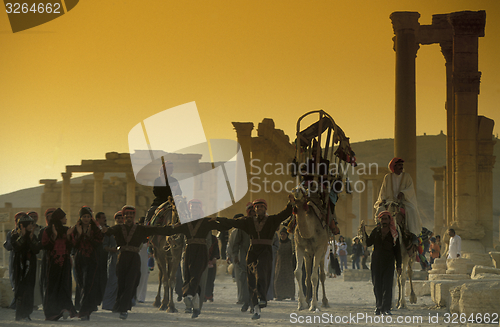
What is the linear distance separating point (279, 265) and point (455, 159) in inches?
350

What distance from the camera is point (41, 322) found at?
9.56 m

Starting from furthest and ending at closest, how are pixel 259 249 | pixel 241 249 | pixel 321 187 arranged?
pixel 241 249
pixel 321 187
pixel 259 249

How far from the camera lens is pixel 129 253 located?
34.7 feet

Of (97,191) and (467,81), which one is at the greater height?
(467,81)

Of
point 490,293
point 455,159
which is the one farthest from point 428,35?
point 490,293

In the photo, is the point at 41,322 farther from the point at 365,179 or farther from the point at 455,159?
the point at 365,179

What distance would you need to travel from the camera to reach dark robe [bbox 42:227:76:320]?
382 inches

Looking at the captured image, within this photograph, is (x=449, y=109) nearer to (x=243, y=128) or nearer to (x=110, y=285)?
(x=243, y=128)

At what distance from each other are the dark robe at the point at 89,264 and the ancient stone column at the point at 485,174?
57.0 ft

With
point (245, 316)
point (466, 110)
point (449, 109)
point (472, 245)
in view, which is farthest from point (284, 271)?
point (449, 109)

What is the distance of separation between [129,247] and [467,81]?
42.9ft

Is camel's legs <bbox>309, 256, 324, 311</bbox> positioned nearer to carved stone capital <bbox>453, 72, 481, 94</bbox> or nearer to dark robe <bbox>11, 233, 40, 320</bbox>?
dark robe <bbox>11, 233, 40, 320</bbox>

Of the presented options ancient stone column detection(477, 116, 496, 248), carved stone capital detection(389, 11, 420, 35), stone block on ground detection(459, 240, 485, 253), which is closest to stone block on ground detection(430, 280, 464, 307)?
stone block on ground detection(459, 240, 485, 253)

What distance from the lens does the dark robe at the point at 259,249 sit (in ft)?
33.3
